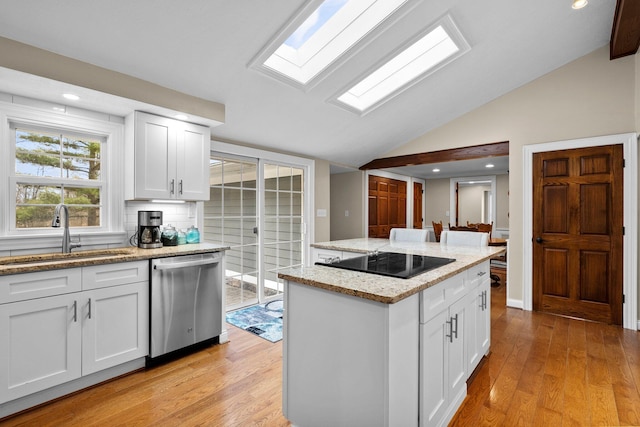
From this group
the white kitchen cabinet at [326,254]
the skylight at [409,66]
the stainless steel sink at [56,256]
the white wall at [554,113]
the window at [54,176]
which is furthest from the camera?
the white wall at [554,113]

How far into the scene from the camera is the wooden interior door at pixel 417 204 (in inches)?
311

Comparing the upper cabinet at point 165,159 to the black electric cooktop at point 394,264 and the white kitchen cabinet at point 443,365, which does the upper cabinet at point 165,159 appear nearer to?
the black electric cooktop at point 394,264

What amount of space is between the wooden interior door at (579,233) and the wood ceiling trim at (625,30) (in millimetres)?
967

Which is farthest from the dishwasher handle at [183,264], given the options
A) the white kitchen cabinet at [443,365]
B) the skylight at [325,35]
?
the white kitchen cabinet at [443,365]

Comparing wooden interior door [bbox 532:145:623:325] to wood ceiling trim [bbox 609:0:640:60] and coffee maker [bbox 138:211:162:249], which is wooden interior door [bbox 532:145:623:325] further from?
coffee maker [bbox 138:211:162:249]

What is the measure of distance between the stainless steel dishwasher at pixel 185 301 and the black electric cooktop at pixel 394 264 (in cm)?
127

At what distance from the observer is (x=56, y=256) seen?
226 cm

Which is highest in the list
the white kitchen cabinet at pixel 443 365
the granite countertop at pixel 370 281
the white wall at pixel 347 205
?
the white wall at pixel 347 205

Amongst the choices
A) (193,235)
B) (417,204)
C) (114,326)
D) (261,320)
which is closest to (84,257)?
(114,326)

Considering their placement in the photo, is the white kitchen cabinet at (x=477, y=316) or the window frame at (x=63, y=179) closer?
the white kitchen cabinet at (x=477, y=316)

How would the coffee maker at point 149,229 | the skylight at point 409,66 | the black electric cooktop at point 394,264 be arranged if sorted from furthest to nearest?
the skylight at point 409,66 < the coffee maker at point 149,229 < the black electric cooktop at point 394,264

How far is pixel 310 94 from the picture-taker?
317cm

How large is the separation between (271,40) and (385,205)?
15.7 feet

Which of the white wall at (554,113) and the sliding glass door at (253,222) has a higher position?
the white wall at (554,113)
